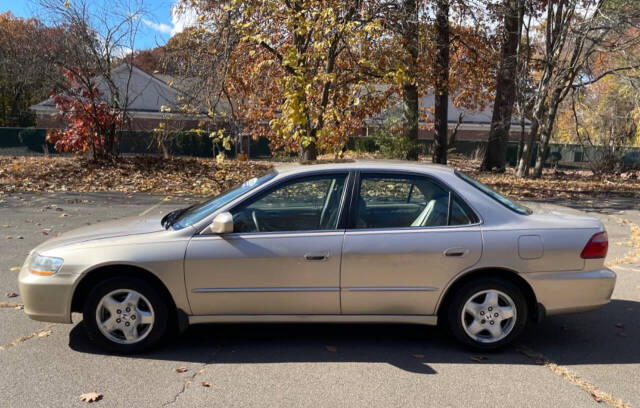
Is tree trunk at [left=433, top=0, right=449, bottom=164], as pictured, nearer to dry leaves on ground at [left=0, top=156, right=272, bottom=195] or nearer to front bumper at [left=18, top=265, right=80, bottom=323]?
dry leaves on ground at [left=0, top=156, right=272, bottom=195]

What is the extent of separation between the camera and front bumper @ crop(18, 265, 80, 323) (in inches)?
163

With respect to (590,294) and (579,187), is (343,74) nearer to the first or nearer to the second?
(579,187)

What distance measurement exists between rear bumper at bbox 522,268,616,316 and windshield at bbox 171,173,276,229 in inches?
89.0

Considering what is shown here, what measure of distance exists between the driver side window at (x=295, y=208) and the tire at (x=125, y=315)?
0.87 meters

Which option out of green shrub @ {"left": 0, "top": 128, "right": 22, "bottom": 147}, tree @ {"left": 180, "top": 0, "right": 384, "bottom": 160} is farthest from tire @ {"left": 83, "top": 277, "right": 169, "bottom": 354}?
green shrub @ {"left": 0, "top": 128, "right": 22, "bottom": 147}

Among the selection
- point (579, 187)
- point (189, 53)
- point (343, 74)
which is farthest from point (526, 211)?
point (579, 187)

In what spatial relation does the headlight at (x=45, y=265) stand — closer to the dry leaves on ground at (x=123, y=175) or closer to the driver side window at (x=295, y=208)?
the driver side window at (x=295, y=208)

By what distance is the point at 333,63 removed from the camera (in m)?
12.4

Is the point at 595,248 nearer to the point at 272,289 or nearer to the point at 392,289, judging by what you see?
the point at 392,289

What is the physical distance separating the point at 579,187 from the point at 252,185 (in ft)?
47.8

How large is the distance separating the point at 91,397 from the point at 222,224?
4.75ft

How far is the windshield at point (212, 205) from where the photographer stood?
4414mm

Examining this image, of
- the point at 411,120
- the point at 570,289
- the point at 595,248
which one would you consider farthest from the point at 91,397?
the point at 411,120

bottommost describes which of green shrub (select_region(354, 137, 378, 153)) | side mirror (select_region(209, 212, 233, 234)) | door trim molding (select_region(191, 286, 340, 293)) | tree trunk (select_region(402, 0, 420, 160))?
door trim molding (select_region(191, 286, 340, 293))
